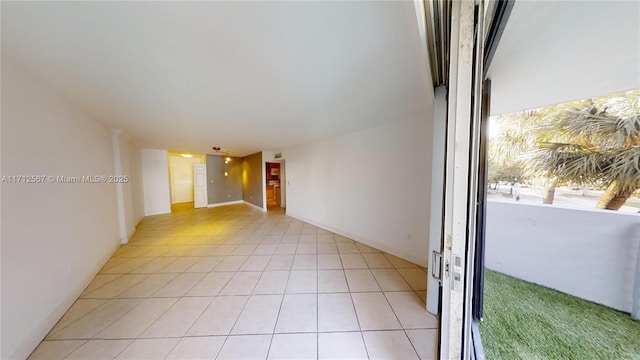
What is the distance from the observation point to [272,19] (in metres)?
1.10

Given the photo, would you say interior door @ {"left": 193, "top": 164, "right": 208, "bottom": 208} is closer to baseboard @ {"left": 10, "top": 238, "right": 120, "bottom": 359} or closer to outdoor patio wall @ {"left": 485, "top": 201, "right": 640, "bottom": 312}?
baseboard @ {"left": 10, "top": 238, "right": 120, "bottom": 359}

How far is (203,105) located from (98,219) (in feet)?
8.38

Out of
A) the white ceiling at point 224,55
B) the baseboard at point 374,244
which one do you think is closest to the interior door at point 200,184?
the baseboard at point 374,244

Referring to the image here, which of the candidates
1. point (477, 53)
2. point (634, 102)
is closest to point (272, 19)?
point (477, 53)

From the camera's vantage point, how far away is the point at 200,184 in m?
7.42

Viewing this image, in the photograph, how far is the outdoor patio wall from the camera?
187 cm

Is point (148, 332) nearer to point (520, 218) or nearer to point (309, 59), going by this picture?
point (309, 59)

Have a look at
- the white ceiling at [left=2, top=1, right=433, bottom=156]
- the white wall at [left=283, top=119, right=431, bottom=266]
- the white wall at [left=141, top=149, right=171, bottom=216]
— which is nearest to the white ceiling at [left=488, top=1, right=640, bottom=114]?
the white ceiling at [left=2, top=1, right=433, bottom=156]

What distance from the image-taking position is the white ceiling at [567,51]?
1002mm

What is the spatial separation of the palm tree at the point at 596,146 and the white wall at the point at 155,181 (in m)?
9.07

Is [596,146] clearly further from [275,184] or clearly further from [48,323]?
[275,184]

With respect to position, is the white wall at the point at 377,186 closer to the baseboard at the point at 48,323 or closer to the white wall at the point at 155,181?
the baseboard at the point at 48,323

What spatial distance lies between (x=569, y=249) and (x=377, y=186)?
7.83 ft

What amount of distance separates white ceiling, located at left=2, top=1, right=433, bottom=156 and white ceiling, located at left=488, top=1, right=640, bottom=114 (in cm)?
55
